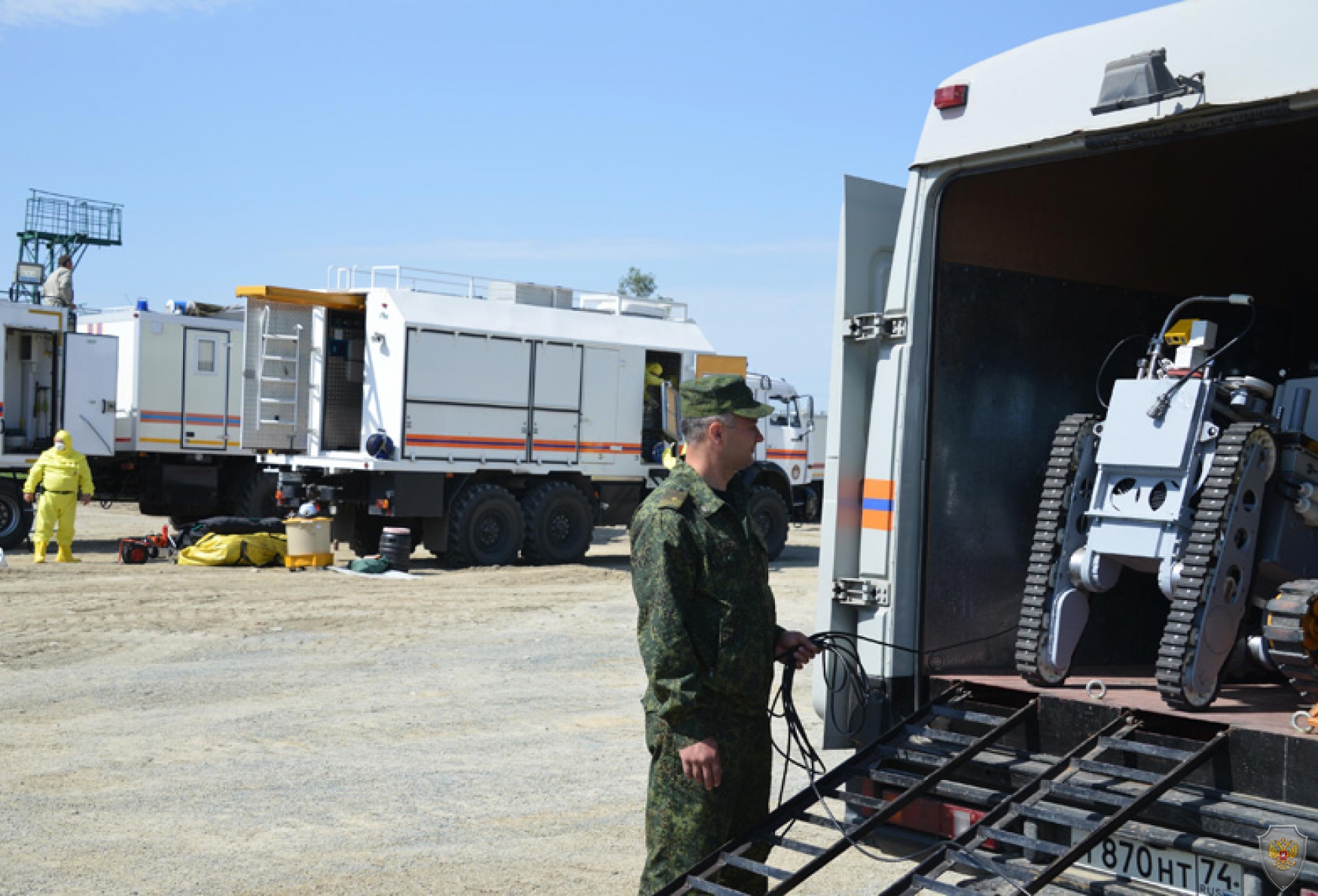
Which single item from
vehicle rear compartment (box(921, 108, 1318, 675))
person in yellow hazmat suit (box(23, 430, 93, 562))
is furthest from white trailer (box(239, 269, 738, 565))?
vehicle rear compartment (box(921, 108, 1318, 675))

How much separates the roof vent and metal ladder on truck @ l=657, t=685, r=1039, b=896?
197 centimetres

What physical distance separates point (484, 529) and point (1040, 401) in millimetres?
13854

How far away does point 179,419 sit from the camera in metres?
21.6

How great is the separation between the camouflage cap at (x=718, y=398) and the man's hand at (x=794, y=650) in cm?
72

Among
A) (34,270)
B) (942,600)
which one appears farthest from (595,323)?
(942,600)

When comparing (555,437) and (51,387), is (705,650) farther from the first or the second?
(51,387)

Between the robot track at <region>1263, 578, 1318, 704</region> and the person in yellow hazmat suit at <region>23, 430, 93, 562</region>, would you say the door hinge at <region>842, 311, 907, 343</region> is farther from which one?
the person in yellow hazmat suit at <region>23, 430, 93, 562</region>

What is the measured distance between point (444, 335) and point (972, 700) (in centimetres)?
1400

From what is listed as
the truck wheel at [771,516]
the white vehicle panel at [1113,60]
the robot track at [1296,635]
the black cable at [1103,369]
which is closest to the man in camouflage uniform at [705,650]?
the white vehicle panel at [1113,60]

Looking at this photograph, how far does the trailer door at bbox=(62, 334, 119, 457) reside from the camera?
66.3ft

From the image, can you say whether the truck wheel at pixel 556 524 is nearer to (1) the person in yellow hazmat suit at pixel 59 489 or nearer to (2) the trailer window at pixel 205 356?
(1) the person in yellow hazmat suit at pixel 59 489

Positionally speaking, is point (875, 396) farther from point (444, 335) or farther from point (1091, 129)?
point (444, 335)

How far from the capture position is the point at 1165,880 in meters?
3.91

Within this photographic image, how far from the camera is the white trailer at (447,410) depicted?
18.0 metres
